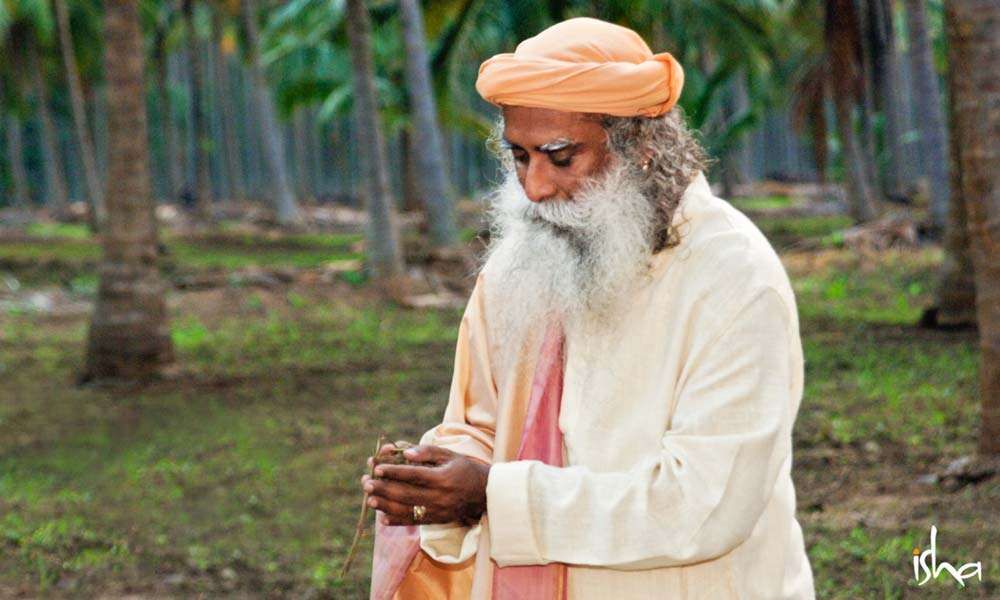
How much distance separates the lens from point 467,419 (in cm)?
283

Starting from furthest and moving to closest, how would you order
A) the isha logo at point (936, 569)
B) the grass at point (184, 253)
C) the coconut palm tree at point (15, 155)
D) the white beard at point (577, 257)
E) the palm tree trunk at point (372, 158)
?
the coconut palm tree at point (15, 155) → the grass at point (184, 253) → the palm tree trunk at point (372, 158) → the isha logo at point (936, 569) → the white beard at point (577, 257)

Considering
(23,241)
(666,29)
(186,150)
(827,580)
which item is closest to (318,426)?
(827,580)

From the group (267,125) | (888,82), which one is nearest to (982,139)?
(888,82)

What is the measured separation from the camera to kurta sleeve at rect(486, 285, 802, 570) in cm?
242

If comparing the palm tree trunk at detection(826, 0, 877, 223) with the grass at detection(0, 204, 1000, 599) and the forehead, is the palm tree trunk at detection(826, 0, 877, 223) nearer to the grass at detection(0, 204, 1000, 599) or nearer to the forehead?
the grass at detection(0, 204, 1000, 599)

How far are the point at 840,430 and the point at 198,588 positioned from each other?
3.90 m

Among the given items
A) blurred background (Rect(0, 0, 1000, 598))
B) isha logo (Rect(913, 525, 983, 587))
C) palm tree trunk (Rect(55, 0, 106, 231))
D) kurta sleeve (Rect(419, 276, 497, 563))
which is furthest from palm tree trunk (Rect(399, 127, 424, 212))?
kurta sleeve (Rect(419, 276, 497, 563))

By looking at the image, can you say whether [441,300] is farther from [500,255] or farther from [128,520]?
[500,255]

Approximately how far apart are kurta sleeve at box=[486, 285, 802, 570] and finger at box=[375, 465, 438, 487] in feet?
0.37

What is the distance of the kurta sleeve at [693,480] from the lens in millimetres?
2416

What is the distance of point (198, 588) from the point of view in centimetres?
604

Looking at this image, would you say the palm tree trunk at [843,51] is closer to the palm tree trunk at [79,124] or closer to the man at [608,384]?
the palm tree trunk at [79,124]

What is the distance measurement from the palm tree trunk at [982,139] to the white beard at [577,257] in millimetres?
4242

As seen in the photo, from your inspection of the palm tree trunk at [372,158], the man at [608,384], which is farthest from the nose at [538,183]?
the palm tree trunk at [372,158]
